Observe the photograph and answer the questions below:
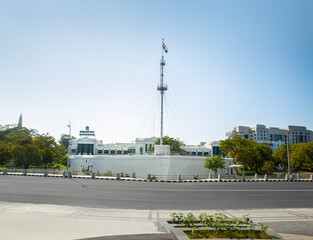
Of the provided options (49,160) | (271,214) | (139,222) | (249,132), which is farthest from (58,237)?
(249,132)

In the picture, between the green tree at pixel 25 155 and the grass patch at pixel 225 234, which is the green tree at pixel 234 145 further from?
the grass patch at pixel 225 234

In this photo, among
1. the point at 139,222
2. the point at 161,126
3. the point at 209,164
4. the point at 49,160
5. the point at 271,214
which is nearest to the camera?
the point at 139,222

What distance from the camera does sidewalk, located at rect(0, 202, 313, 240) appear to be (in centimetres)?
756

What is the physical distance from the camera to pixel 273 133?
14975 cm

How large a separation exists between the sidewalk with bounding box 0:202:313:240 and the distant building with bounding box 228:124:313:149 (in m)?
136

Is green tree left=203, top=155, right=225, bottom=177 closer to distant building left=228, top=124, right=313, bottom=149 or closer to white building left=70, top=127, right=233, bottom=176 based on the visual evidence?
white building left=70, top=127, right=233, bottom=176

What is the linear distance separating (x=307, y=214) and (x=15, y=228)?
13308 millimetres

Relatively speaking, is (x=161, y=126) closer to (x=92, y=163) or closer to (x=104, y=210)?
(x=92, y=163)

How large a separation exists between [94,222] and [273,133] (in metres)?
160

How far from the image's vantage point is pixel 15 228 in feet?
26.9

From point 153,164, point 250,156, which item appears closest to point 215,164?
point 153,164

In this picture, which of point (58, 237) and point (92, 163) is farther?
point (92, 163)

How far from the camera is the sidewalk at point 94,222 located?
7.56 m

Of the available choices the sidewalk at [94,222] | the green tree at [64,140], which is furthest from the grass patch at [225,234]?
the green tree at [64,140]
